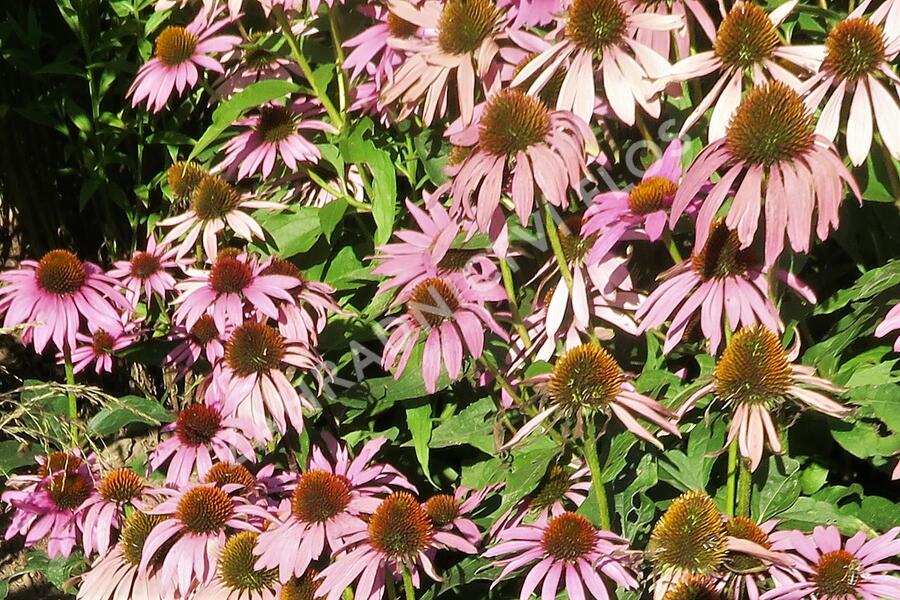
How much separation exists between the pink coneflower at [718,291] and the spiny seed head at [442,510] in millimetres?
549

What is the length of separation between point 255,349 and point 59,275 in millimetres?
582

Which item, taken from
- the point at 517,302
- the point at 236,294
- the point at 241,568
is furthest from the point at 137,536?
the point at 517,302

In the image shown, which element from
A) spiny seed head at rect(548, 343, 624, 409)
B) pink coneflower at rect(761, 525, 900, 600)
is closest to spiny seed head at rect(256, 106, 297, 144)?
spiny seed head at rect(548, 343, 624, 409)

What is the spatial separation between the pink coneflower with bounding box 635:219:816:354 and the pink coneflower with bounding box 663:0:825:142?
20 centimetres

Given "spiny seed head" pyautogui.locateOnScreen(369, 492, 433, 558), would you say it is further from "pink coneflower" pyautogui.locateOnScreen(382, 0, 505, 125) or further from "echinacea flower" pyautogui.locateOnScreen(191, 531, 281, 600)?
"pink coneflower" pyautogui.locateOnScreen(382, 0, 505, 125)

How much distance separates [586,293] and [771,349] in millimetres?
388

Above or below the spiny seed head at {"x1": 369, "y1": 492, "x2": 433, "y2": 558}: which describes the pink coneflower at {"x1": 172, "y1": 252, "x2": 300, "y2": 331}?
above

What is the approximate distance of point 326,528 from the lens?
6.32 ft

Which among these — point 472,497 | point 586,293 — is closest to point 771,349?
point 586,293

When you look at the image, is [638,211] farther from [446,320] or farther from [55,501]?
[55,501]

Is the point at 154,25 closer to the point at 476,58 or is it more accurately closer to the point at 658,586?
the point at 476,58

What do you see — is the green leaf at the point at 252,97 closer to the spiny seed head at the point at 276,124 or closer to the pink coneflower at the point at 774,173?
the spiny seed head at the point at 276,124

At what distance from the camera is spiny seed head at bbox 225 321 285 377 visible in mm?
2090

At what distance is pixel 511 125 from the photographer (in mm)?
1649
